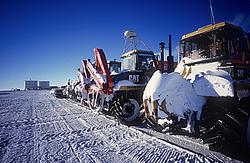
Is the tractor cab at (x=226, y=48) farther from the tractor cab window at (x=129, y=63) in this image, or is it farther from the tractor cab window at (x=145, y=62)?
the tractor cab window at (x=129, y=63)

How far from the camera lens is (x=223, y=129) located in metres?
2.95

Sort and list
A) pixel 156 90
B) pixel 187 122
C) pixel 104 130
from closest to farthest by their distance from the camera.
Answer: pixel 187 122
pixel 156 90
pixel 104 130

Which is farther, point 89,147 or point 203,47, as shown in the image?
point 203,47

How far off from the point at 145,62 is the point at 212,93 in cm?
441

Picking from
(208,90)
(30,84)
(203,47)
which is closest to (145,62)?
(203,47)

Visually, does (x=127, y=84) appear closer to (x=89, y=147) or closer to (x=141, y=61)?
(x=141, y=61)

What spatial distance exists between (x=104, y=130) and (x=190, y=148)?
2782 mm

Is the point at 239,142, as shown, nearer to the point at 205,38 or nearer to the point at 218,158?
the point at 218,158

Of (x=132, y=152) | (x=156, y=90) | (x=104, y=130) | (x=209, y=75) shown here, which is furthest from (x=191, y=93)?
(x=104, y=130)

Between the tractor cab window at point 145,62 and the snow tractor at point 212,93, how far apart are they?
3002 millimetres

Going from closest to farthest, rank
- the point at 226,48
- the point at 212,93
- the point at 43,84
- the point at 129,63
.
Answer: the point at 212,93 → the point at 226,48 → the point at 129,63 → the point at 43,84

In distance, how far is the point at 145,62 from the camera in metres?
7.40

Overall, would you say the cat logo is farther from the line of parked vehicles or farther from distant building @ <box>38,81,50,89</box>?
distant building @ <box>38,81,50,89</box>

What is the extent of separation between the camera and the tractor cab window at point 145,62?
7.24m
